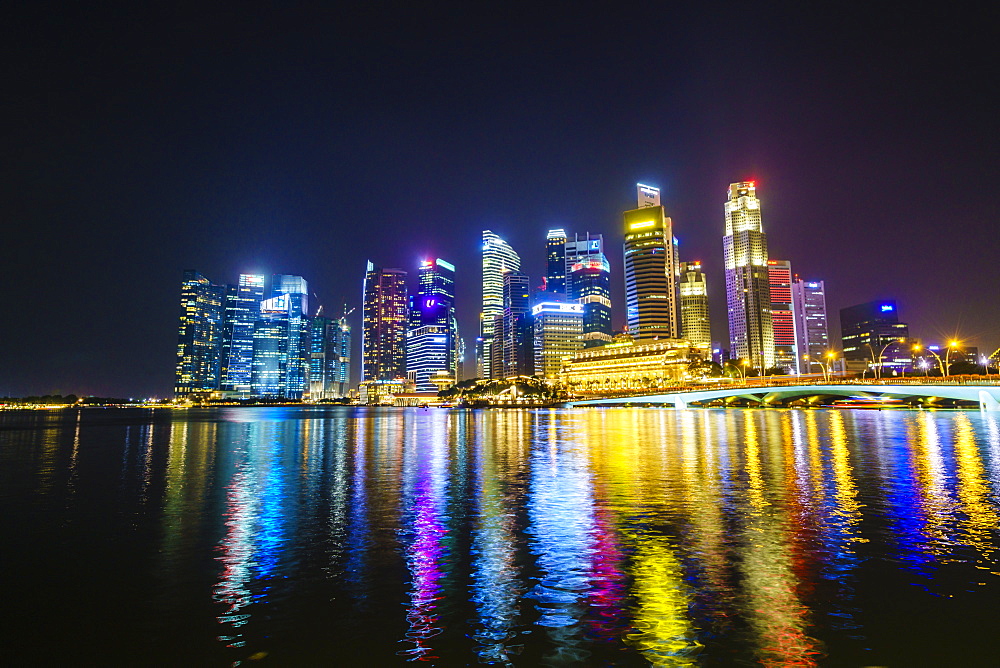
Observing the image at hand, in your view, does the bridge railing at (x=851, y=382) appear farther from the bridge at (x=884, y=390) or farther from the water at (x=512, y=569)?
the water at (x=512, y=569)

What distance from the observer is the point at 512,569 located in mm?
14977

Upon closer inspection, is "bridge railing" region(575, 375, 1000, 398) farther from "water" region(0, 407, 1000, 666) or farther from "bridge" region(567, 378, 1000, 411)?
"water" region(0, 407, 1000, 666)

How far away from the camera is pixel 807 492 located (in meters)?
25.8

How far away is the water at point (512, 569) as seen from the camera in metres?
10.3

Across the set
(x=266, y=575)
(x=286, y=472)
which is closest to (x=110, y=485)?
(x=286, y=472)

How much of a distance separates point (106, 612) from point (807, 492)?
2665cm

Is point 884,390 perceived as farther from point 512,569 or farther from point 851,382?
point 512,569

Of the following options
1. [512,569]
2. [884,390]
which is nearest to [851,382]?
[884,390]

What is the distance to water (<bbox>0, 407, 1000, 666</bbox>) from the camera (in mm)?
10273

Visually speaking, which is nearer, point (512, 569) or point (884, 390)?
point (512, 569)

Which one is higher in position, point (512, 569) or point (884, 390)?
point (884, 390)

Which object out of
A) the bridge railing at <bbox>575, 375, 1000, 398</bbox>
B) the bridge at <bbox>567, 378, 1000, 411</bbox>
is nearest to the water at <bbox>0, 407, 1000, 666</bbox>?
the bridge at <bbox>567, 378, 1000, 411</bbox>

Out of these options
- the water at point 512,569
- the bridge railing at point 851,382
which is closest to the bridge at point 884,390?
the bridge railing at point 851,382

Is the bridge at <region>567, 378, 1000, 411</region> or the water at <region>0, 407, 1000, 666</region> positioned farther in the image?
the bridge at <region>567, 378, 1000, 411</region>
